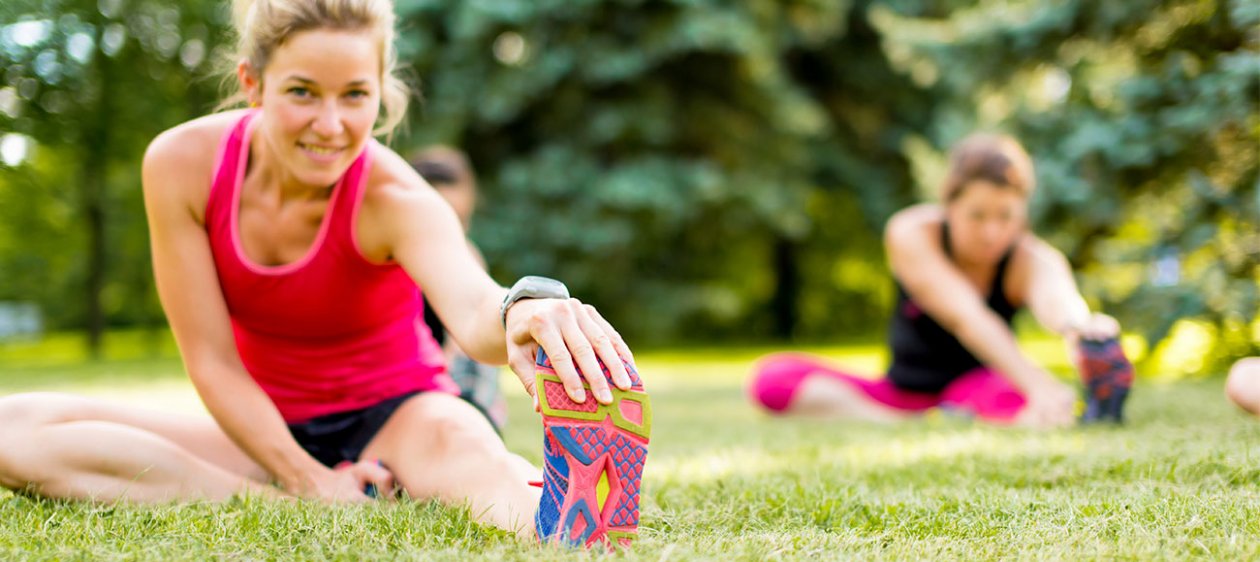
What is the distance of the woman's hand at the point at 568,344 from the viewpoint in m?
1.58

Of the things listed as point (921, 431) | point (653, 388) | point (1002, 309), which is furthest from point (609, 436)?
point (653, 388)

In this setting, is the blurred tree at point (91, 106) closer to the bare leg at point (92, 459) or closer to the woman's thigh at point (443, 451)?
the bare leg at point (92, 459)

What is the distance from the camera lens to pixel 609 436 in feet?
5.28

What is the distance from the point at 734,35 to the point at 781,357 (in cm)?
672

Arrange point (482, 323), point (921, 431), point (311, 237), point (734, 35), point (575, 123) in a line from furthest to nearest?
point (575, 123) → point (734, 35) → point (921, 431) → point (311, 237) → point (482, 323)

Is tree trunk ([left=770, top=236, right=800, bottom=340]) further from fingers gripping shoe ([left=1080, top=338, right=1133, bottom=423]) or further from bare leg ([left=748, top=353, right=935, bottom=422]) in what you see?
fingers gripping shoe ([left=1080, top=338, right=1133, bottom=423])

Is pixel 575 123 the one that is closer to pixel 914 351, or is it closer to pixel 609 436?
pixel 914 351

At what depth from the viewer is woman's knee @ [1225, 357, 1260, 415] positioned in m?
2.84

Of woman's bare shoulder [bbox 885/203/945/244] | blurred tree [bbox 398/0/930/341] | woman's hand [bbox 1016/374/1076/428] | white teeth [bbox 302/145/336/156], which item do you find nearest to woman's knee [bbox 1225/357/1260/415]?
woman's hand [bbox 1016/374/1076/428]

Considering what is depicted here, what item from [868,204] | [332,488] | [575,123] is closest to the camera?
[332,488]

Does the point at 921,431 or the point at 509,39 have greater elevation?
the point at 509,39

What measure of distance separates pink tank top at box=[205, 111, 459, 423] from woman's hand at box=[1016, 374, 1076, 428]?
215 cm

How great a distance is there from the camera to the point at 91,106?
4312 mm

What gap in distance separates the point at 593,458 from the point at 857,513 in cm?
61
